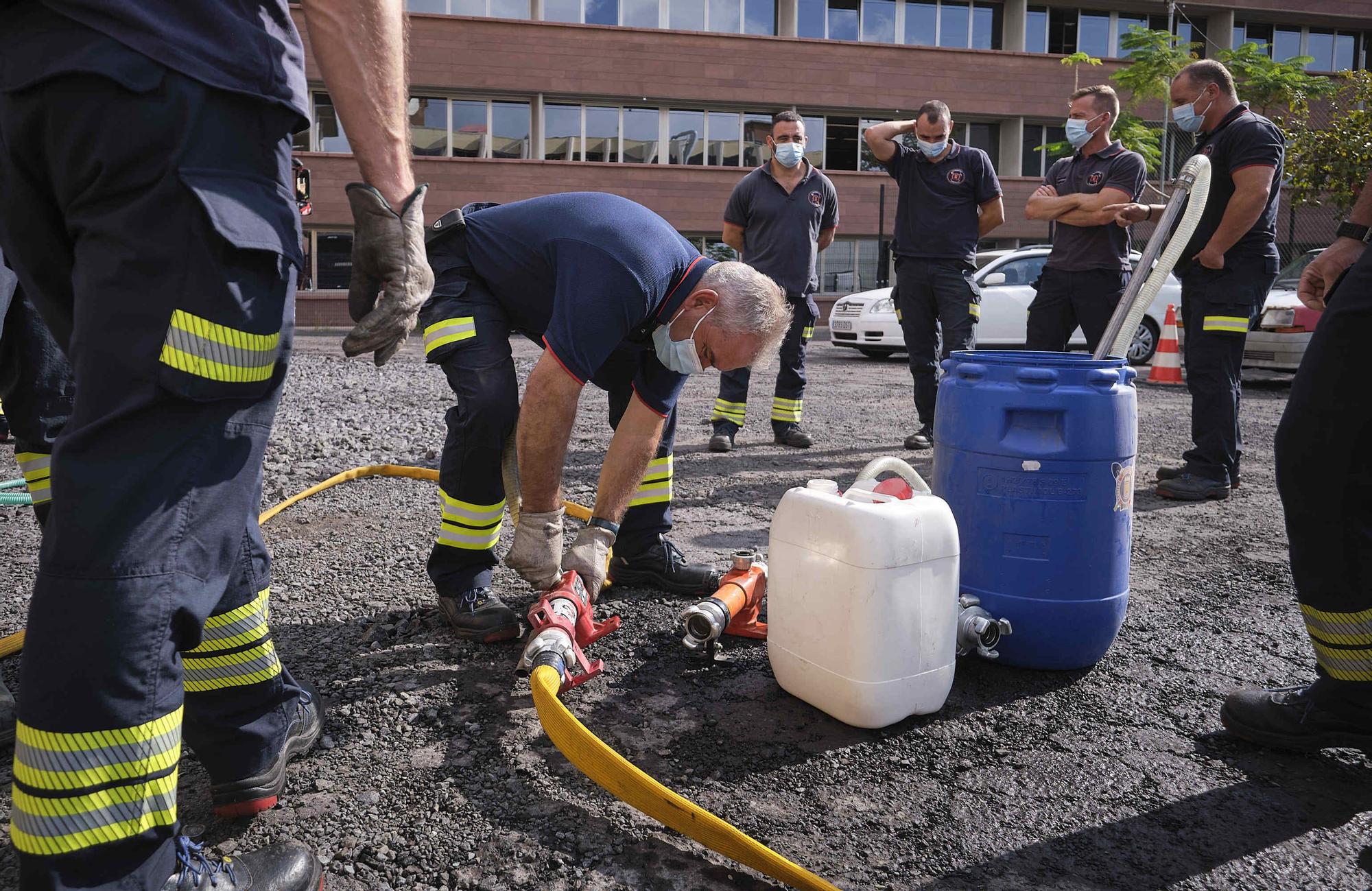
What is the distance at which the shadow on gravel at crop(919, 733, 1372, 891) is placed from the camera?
179cm

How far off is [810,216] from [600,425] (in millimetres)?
2080

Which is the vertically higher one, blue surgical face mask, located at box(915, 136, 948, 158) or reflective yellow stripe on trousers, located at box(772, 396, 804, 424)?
blue surgical face mask, located at box(915, 136, 948, 158)

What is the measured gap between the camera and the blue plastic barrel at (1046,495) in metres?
2.54

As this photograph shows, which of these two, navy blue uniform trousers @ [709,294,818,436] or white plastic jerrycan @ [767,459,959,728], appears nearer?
white plastic jerrycan @ [767,459,959,728]

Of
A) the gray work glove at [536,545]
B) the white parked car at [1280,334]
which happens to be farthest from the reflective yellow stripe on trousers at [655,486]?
the white parked car at [1280,334]

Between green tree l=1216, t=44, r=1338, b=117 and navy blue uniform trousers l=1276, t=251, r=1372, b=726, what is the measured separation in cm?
2259

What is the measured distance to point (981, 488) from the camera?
103 inches

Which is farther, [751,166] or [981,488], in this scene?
[751,166]

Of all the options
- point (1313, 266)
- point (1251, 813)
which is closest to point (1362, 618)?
point (1251, 813)

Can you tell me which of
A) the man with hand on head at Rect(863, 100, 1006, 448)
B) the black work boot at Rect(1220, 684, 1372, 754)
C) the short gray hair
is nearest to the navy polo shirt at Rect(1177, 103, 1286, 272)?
the man with hand on head at Rect(863, 100, 1006, 448)

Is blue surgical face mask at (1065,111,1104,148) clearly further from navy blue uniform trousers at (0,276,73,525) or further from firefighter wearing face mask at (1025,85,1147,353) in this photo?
navy blue uniform trousers at (0,276,73,525)

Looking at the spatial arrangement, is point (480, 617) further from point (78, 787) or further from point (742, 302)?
point (78, 787)

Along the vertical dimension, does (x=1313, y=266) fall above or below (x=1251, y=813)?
above

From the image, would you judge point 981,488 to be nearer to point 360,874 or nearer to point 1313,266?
point 1313,266
